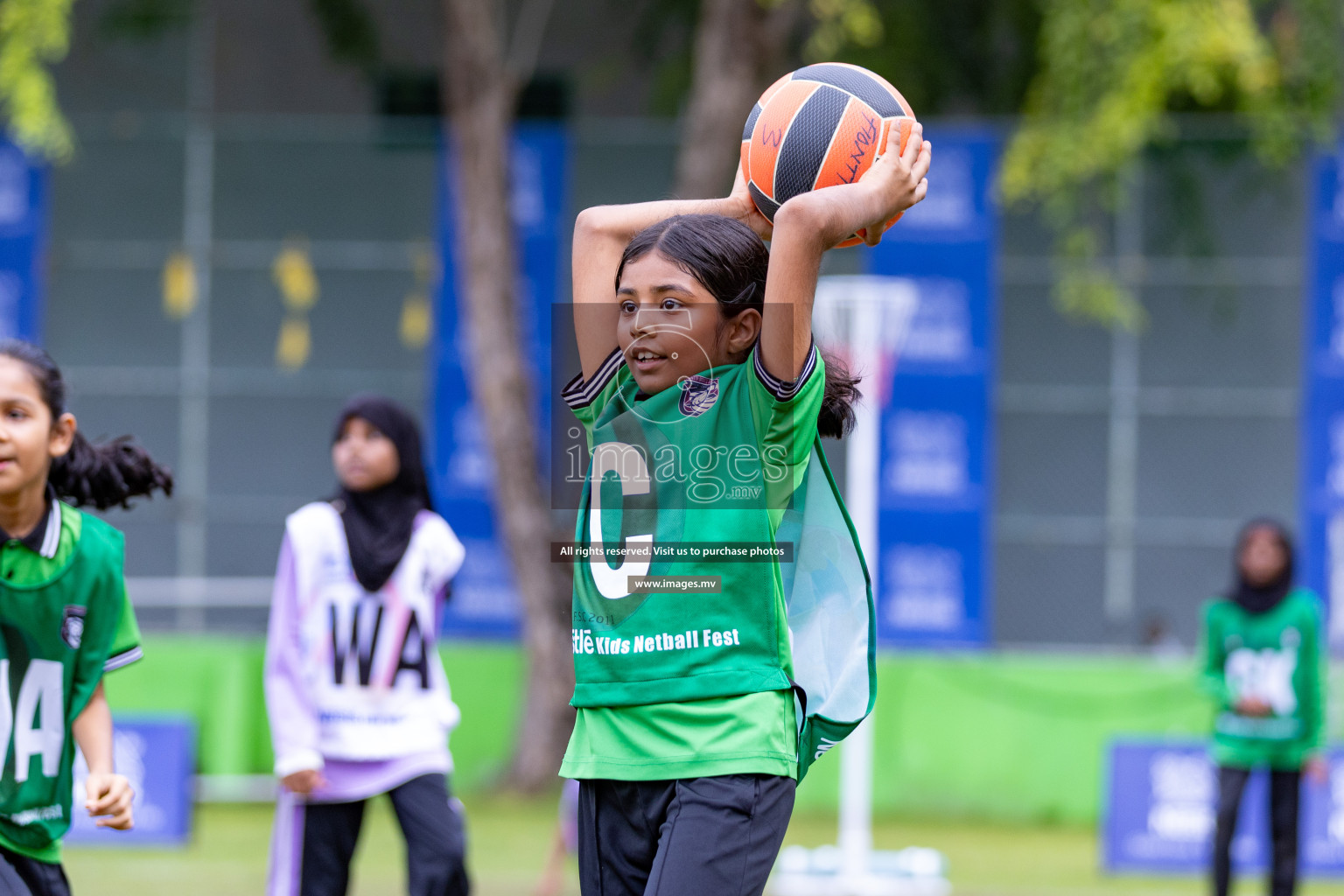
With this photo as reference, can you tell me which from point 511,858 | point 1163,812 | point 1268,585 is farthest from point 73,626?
point 1163,812

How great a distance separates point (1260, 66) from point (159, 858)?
7.88 meters

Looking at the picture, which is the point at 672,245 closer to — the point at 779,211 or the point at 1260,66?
the point at 779,211

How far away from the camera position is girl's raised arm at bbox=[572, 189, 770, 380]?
332 cm

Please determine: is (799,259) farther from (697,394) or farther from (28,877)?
(28,877)

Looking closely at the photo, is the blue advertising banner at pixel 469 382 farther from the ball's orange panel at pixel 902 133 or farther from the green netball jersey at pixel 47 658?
the ball's orange panel at pixel 902 133

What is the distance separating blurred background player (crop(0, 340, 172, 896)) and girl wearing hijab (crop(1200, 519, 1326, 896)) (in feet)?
17.5

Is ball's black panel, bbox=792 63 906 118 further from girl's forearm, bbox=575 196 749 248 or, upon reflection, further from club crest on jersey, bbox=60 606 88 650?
club crest on jersey, bbox=60 606 88 650

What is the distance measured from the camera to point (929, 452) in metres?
12.0

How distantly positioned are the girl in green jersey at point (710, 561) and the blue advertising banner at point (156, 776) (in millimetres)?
6666

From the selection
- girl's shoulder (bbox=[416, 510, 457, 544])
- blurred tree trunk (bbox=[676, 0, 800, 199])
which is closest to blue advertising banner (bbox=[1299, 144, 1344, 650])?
blurred tree trunk (bbox=[676, 0, 800, 199])

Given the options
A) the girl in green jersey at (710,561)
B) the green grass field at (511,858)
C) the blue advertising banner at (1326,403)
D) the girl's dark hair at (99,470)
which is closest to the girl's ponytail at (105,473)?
the girl's dark hair at (99,470)

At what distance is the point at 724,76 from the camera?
36.4 ft

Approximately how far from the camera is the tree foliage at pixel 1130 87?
33.0 ft

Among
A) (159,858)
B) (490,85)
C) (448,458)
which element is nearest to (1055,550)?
(448,458)
